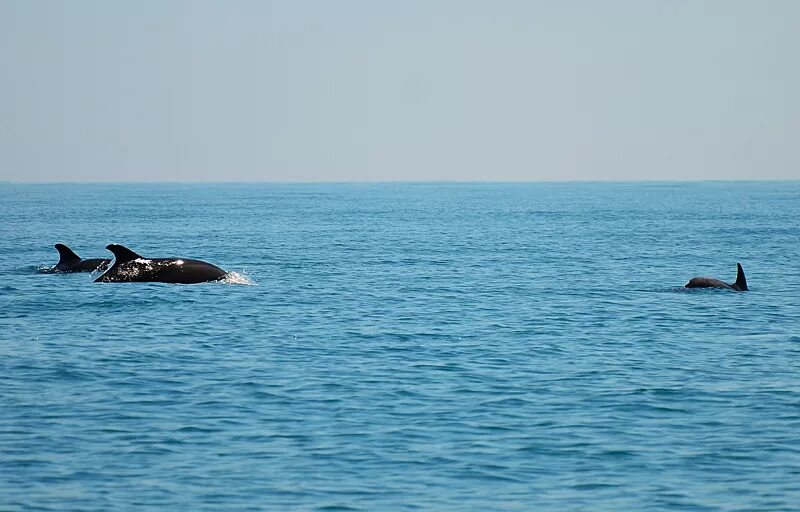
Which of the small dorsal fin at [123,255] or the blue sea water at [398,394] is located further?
the small dorsal fin at [123,255]

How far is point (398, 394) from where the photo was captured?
20.3 metres

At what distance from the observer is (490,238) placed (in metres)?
75.9

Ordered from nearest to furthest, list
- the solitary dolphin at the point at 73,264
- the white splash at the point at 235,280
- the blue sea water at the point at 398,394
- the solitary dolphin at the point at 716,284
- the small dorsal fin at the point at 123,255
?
the blue sea water at the point at 398,394
the small dorsal fin at the point at 123,255
the solitary dolphin at the point at 716,284
the white splash at the point at 235,280
the solitary dolphin at the point at 73,264

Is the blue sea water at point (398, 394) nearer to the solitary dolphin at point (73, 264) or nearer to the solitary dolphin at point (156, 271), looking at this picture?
the solitary dolphin at point (156, 271)

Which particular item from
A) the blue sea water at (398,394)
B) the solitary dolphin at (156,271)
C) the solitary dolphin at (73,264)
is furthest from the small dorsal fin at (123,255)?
the solitary dolphin at (73,264)

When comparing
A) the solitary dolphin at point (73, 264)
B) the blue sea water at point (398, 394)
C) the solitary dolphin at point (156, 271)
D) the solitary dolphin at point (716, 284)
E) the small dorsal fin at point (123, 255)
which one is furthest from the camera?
the solitary dolphin at point (73, 264)

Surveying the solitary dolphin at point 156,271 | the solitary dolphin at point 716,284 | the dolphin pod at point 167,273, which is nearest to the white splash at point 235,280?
the dolphin pod at point 167,273

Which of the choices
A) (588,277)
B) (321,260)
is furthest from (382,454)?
(321,260)

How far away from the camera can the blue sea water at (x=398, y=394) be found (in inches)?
579

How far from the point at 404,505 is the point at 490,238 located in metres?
62.3

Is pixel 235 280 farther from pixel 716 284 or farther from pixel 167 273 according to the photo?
pixel 716 284

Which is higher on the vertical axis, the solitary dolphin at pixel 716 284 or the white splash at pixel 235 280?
the solitary dolphin at pixel 716 284

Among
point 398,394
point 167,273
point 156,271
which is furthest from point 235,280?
point 398,394

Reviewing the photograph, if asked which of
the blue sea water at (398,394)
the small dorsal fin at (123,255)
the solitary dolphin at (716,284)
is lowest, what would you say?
the blue sea water at (398,394)
